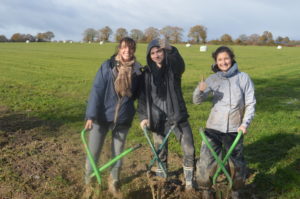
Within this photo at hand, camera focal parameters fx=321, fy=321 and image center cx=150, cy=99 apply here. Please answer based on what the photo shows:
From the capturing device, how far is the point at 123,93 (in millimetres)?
3857

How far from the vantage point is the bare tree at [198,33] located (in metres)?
95.2

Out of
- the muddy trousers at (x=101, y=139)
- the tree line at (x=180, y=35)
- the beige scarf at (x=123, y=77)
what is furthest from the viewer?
the tree line at (x=180, y=35)

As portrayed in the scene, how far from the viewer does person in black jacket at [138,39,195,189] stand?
3.95 meters

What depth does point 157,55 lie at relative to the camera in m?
3.93

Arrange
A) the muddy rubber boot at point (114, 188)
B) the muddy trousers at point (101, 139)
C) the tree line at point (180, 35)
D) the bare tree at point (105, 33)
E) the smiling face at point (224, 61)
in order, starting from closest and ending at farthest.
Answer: the smiling face at point (224, 61) → the muddy trousers at point (101, 139) → the muddy rubber boot at point (114, 188) → the tree line at point (180, 35) → the bare tree at point (105, 33)

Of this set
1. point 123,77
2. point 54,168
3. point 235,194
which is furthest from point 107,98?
point 235,194

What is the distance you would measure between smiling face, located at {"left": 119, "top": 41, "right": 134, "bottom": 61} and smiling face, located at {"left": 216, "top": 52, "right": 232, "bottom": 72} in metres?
1.08

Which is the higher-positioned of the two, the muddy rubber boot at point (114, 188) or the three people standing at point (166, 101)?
the three people standing at point (166, 101)

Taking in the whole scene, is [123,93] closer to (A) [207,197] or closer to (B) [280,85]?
(A) [207,197]

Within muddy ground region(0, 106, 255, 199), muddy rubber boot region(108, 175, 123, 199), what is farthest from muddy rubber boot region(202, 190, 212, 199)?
muddy rubber boot region(108, 175, 123, 199)

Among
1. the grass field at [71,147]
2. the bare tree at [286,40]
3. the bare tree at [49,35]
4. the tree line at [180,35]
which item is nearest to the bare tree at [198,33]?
the tree line at [180,35]

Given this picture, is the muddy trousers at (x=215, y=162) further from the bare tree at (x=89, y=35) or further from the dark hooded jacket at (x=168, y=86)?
the bare tree at (x=89, y=35)

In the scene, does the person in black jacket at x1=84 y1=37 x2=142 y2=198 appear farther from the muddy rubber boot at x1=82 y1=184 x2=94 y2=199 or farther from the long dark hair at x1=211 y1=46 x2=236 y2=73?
the long dark hair at x1=211 y1=46 x2=236 y2=73

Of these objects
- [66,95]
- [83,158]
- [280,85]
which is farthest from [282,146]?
[280,85]
